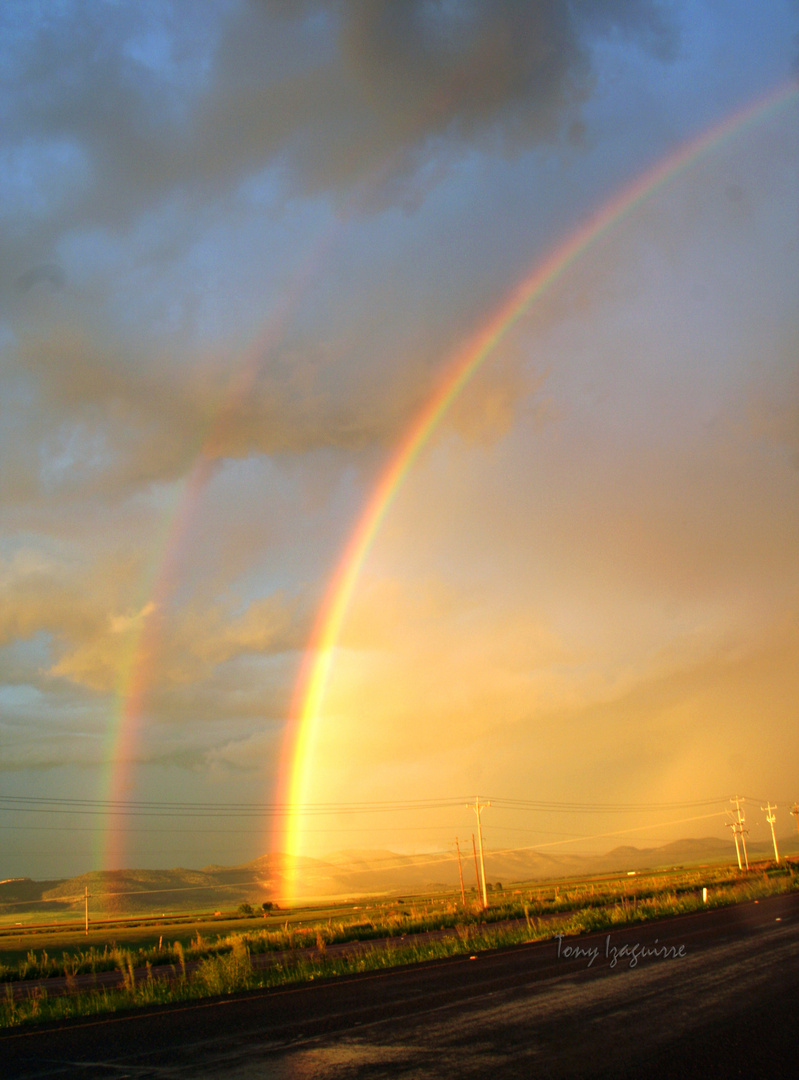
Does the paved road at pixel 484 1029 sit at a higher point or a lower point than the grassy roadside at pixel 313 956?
higher

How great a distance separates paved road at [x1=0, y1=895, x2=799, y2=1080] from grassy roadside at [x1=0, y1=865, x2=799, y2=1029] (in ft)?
9.39

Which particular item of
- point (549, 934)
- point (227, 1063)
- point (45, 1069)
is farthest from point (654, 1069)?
point (549, 934)

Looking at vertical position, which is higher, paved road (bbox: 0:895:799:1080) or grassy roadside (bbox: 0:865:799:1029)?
paved road (bbox: 0:895:799:1080)

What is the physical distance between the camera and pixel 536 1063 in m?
9.04

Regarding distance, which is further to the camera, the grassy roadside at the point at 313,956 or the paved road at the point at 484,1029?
the grassy roadside at the point at 313,956

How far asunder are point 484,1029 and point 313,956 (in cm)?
2040

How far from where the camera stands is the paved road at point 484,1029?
9.14 meters

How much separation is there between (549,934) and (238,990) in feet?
45.2

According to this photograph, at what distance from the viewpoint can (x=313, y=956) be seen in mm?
29281

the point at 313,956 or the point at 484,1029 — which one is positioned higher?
Result: the point at 484,1029

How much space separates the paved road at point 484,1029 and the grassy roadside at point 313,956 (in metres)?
2.86

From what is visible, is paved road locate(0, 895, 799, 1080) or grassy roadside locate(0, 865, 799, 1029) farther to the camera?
grassy roadside locate(0, 865, 799, 1029)

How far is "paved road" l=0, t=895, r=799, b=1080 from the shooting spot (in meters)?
9.14

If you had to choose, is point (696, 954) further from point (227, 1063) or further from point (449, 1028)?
point (227, 1063)
